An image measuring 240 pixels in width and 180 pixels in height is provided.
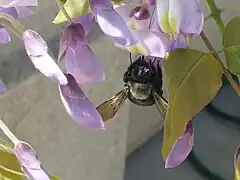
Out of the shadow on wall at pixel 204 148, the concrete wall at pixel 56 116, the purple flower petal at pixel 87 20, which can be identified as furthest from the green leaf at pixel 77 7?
the shadow on wall at pixel 204 148

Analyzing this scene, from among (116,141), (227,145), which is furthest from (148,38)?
(227,145)

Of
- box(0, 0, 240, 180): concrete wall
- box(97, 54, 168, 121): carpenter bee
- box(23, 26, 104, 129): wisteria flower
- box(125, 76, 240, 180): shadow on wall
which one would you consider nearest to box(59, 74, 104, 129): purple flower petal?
box(23, 26, 104, 129): wisteria flower

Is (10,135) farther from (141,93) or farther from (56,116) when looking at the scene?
(56,116)

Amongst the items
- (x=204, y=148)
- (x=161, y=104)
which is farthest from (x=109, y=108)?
(x=204, y=148)

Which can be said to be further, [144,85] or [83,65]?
[144,85]

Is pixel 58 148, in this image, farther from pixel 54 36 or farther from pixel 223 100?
pixel 223 100

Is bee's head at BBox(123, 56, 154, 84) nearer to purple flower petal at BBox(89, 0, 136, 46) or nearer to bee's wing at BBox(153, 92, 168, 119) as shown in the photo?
bee's wing at BBox(153, 92, 168, 119)
